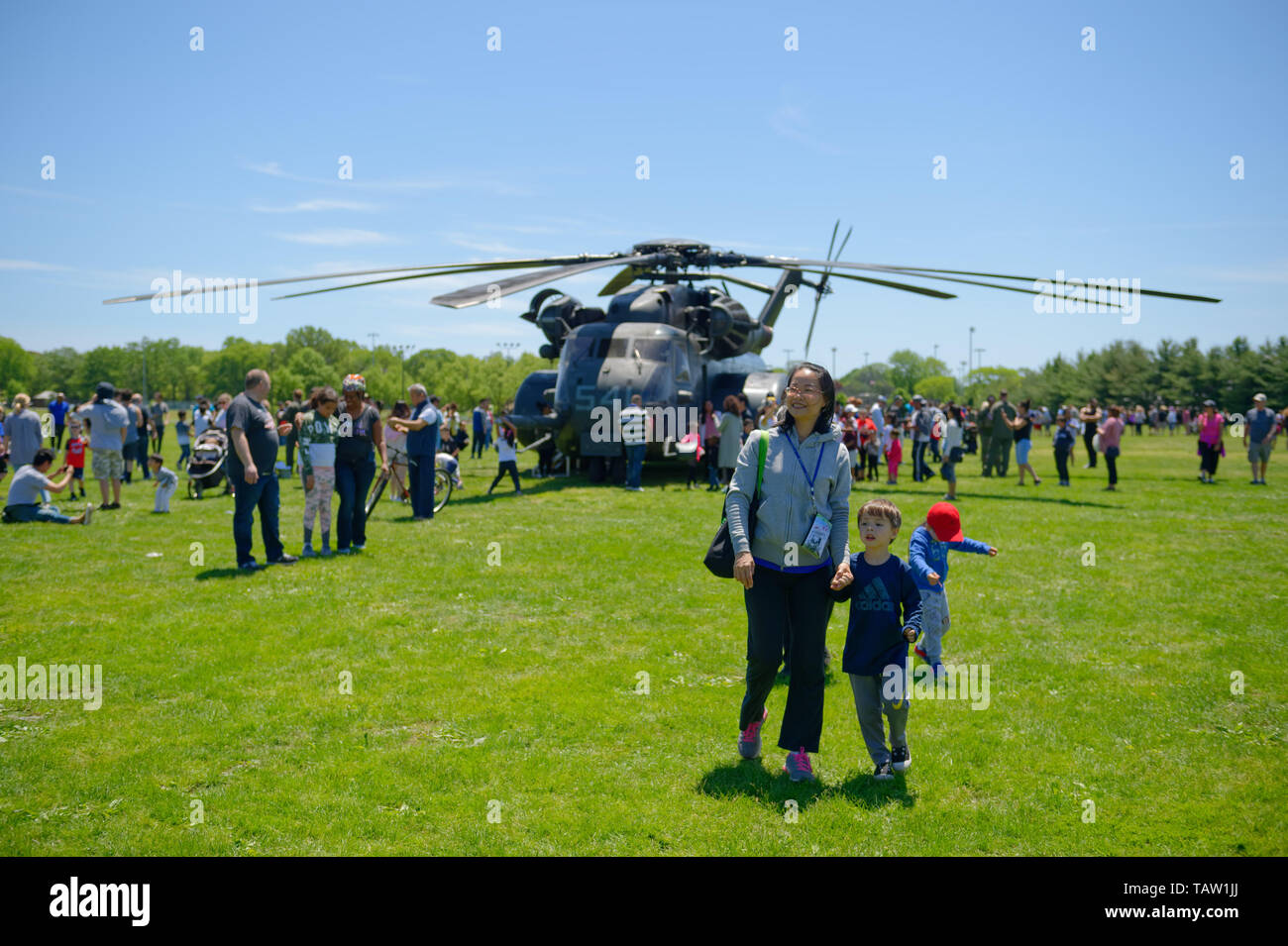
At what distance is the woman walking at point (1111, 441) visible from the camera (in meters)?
18.0

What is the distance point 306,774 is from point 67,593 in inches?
214

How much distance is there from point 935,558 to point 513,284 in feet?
31.2

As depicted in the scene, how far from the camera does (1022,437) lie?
20.0 metres

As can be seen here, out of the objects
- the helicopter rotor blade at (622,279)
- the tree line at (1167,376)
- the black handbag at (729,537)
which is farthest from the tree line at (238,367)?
the black handbag at (729,537)

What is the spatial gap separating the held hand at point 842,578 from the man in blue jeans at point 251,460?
6.62m

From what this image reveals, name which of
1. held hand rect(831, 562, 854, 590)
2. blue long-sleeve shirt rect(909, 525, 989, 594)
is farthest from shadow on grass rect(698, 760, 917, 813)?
blue long-sleeve shirt rect(909, 525, 989, 594)

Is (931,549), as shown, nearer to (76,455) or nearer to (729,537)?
(729,537)

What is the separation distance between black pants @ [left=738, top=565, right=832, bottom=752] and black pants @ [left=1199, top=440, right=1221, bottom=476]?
18.9 m

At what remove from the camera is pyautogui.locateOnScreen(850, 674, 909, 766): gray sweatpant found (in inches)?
187

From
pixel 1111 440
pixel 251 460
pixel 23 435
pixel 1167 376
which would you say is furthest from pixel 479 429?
pixel 1167 376

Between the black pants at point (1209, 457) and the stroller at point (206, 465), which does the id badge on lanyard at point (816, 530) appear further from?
the black pants at point (1209, 457)

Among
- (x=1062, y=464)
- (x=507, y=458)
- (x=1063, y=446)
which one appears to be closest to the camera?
(x=507, y=458)

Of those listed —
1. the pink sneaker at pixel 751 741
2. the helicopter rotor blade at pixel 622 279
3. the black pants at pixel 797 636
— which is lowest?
the pink sneaker at pixel 751 741

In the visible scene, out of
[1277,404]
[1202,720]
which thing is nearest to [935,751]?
[1202,720]
